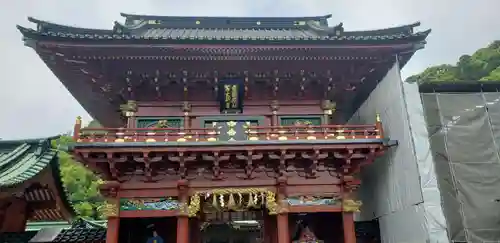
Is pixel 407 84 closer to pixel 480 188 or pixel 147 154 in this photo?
pixel 480 188

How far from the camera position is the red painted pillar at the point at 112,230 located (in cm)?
1056

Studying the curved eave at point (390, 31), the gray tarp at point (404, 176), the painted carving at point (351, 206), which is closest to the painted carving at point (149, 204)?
the painted carving at point (351, 206)

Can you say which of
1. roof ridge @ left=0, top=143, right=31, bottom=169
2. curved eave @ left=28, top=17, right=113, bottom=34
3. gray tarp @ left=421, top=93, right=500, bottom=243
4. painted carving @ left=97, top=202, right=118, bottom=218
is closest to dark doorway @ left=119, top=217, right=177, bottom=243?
painted carving @ left=97, top=202, right=118, bottom=218

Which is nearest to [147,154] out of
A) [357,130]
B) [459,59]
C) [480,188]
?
[357,130]

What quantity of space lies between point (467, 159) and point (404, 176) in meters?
2.16

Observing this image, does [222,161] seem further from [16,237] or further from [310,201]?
[16,237]

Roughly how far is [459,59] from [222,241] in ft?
146

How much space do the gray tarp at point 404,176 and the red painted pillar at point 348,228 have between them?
143 centimetres

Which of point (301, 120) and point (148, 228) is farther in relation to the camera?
point (148, 228)

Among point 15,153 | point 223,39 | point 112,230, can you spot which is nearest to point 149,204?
point 112,230

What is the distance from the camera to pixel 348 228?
1101cm

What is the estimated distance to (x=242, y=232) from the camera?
2327cm

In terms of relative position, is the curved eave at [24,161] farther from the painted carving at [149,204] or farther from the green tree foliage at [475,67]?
the green tree foliage at [475,67]

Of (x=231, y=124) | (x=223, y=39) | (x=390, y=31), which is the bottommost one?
(x=231, y=124)
